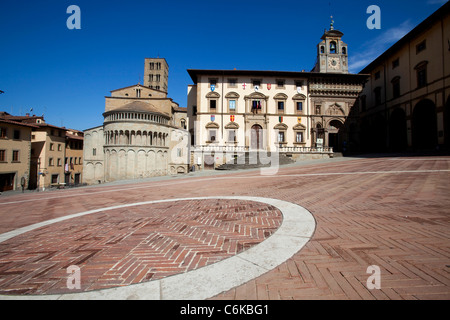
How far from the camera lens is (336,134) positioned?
29656mm

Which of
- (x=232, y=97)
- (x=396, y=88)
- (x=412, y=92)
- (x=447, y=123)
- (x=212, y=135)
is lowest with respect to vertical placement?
(x=447, y=123)

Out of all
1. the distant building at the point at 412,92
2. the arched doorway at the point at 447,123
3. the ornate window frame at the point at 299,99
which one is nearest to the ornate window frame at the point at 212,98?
the ornate window frame at the point at 299,99

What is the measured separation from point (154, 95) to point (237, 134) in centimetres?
2264

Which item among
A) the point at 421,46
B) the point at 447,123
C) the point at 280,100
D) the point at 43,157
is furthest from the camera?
the point at 43,157

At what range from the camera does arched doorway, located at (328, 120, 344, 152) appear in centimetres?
2922

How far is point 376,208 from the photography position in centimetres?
476

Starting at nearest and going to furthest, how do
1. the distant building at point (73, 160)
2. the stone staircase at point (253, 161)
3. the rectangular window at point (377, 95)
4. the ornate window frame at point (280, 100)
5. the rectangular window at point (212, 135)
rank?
the stone staircase at point (253, 161)
the rectangular window at point (212, 135)
the ornate window frame at point (280, 100)
the rectangular window at point (377, 95)
the distant building at point (73, 160)

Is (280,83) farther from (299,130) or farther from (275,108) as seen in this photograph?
(299,130)

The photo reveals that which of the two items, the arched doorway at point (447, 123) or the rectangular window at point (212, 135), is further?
the rectangular window at point (212, 135)

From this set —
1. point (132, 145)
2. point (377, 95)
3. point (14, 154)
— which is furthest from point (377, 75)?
point (14, 154)

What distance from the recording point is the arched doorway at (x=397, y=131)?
25.4 metres

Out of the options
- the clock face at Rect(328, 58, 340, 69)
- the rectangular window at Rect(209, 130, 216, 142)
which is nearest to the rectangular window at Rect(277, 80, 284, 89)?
the clock face at Rect(328, 58, 340, 69)

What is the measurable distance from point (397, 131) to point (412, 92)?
547 centimetres

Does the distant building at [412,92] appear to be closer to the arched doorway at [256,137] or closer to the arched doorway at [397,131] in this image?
the arched doorway at [397,131]
